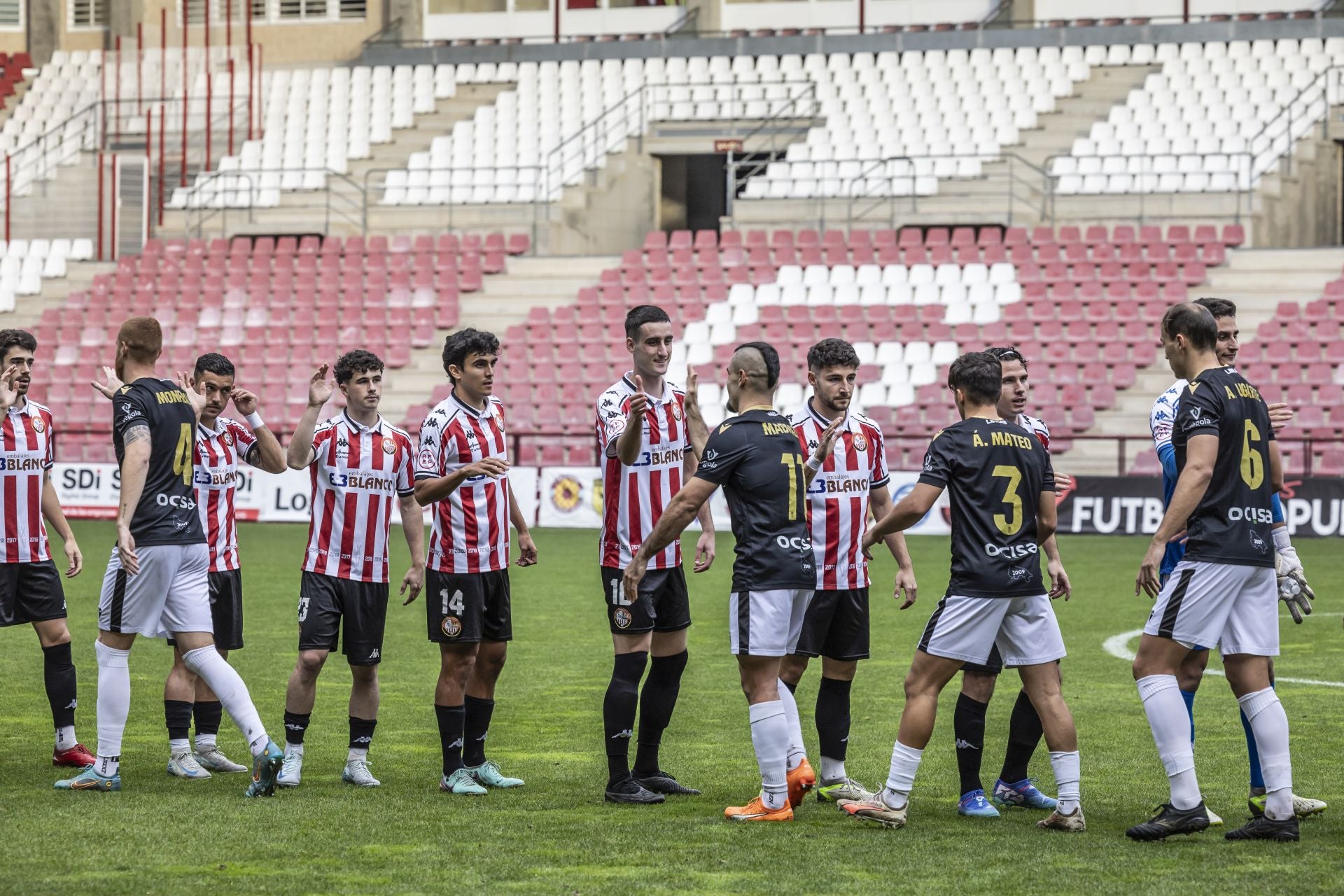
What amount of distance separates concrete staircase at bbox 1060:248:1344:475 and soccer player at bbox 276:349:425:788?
1666 centimetres

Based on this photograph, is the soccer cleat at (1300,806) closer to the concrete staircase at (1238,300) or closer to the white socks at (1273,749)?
the white socks at (1273,749)

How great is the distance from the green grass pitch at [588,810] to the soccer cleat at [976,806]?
0.08 meters

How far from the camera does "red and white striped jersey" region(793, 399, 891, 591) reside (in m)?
7.46

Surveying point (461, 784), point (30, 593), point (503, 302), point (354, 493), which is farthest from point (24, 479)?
point (503, 302)

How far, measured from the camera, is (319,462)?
788 centimetres

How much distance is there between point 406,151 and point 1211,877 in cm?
2972

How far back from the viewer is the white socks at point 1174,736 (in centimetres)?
650

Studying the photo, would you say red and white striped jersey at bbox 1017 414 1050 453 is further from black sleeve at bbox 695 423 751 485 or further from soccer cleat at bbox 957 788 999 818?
soccer cleat at bbox 957 788 999 818

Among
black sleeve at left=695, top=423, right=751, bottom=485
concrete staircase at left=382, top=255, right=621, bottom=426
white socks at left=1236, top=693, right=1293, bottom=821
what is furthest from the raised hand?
concrete staircase at left=382, top=255, right=621, bottom=426

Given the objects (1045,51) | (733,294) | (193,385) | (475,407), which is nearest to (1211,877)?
(475,407)

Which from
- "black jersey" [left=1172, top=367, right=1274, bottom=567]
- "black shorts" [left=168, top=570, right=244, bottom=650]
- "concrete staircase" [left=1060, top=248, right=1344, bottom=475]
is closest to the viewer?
"black jersey" [left=1172, top=367, right=1274, bottom=567]

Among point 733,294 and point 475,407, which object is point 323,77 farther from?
point 475,407

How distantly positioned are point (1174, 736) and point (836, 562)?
1627mm

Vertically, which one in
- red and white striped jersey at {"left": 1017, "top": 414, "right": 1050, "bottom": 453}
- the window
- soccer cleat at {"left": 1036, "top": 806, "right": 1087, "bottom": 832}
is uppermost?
the window
